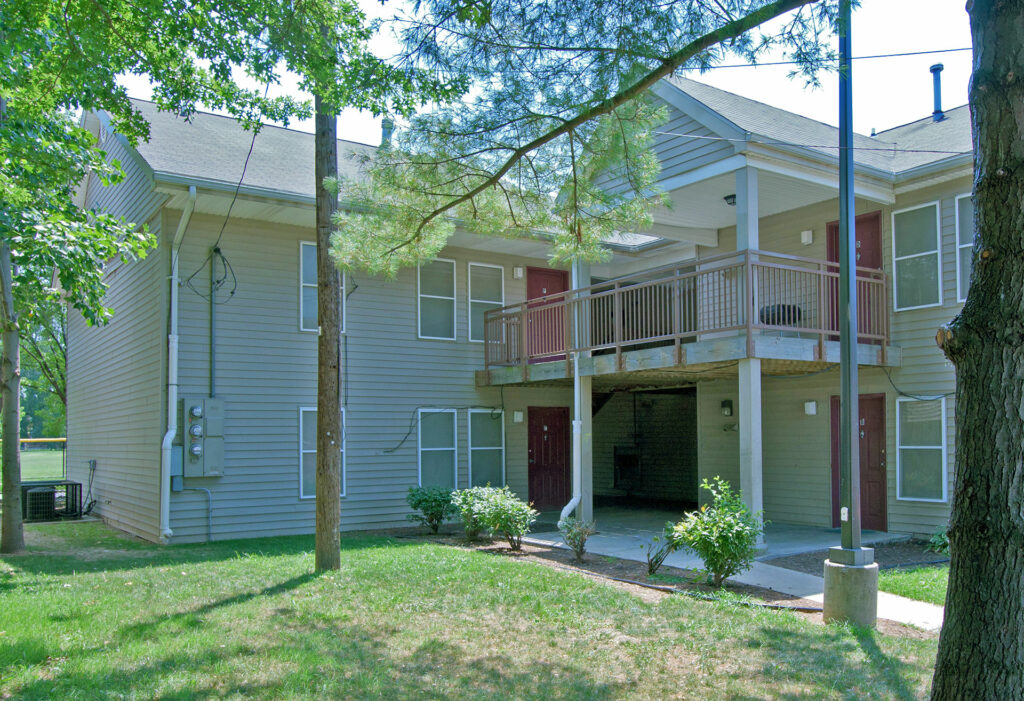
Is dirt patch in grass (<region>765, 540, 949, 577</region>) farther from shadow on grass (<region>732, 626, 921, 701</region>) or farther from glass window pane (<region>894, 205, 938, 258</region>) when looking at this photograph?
glass window pane (<region>894, 205, 938, 258</region>)

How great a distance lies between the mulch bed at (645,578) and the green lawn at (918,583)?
852mm

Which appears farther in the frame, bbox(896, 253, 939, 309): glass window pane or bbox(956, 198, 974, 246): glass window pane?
bbox(896, 253, 939, 309): glass window pane

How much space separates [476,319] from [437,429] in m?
2.13

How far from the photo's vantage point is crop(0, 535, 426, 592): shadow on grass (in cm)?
911

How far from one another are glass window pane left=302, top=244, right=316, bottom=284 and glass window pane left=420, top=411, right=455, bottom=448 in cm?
294

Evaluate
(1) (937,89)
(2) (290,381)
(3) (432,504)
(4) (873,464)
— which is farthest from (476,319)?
(1) (937,89)

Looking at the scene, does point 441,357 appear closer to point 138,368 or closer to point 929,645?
point 138,368

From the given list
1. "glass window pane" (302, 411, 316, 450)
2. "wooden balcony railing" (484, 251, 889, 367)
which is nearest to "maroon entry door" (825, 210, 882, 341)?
"wooden balcony railing" (484, 251, 889, 367)

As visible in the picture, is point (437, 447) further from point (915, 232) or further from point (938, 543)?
point (915, 232)

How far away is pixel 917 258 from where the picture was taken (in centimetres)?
1141

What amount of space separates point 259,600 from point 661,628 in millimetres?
3361

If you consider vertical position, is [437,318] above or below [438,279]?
below

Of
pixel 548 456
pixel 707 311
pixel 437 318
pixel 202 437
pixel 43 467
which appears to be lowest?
pixel 43 467

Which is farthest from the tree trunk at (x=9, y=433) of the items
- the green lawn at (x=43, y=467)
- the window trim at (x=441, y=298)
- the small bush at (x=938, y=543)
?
the green lawn at (x=43, y=467)
